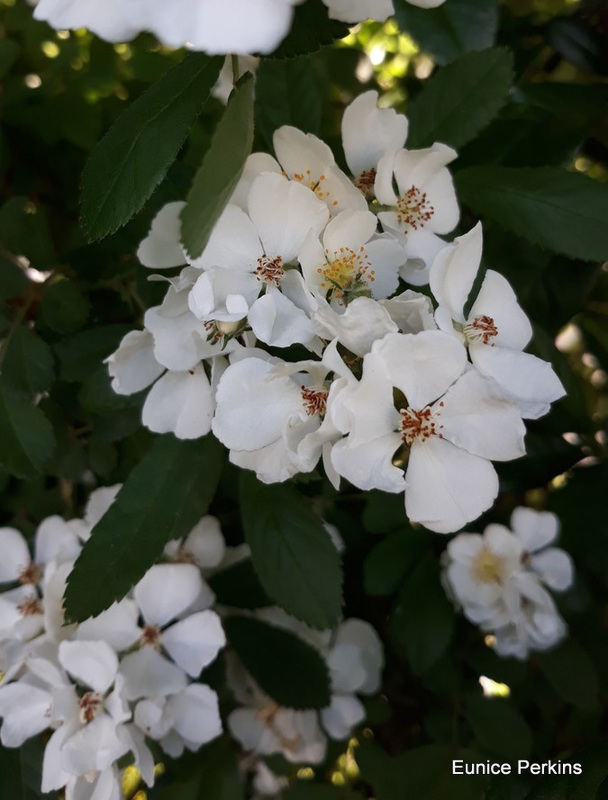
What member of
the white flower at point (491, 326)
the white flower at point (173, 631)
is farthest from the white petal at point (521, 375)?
the white flower at point (173, 631)

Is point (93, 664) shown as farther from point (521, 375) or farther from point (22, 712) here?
point (521, 375)

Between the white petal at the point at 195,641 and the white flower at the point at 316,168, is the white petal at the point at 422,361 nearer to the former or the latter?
the white flower at the point at 316,168

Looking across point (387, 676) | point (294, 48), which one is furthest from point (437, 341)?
point (387, 676)

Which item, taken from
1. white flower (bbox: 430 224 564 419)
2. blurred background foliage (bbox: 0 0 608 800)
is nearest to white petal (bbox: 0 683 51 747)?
blurred background foliage (bbox: 0 0 608 800)

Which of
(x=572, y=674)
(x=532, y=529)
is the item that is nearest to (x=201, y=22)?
(x=532, y=529)

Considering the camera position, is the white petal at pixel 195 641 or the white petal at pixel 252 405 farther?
the white petal at pixel 195 641

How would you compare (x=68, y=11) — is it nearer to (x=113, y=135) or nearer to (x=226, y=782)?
(x=113, y=135)
